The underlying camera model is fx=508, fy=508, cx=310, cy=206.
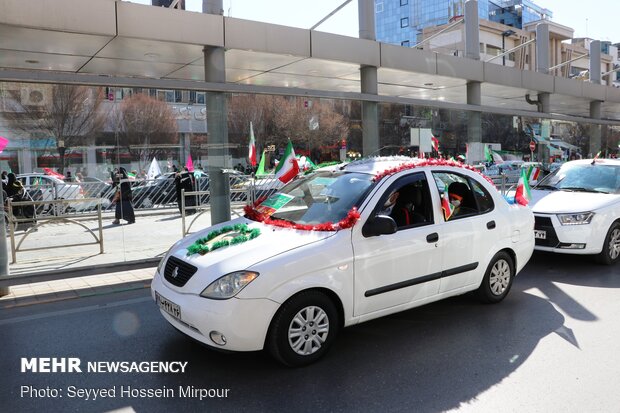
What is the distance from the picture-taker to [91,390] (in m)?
3.83

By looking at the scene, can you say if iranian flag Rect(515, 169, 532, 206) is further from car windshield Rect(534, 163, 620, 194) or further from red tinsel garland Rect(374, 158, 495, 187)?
car windshield Rect(534, 163, 620, 194)

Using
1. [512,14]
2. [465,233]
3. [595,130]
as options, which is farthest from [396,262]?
[512,14]

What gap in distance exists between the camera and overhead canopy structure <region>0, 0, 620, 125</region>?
7.27 meters

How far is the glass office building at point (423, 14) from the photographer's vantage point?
82.1 meters

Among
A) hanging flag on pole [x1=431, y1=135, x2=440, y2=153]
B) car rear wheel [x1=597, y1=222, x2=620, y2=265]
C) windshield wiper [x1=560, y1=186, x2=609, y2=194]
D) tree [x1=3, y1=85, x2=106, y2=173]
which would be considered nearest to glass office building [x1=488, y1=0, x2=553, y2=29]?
hanging flag on pole [x1=431, y1=135, x2=440, y2=153]

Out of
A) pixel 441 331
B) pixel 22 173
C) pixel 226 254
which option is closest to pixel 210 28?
pixel 22 173

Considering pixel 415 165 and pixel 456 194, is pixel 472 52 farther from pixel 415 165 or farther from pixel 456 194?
pixel 415 165

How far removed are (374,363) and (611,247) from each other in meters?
5.44

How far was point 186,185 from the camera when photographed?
1007 cm

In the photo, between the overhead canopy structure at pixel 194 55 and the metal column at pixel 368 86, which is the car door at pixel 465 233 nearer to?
the overhead canopy structure at pixel 194 55

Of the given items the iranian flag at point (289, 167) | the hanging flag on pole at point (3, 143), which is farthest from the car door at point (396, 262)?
the hanging flag on pole at point (3, 143)

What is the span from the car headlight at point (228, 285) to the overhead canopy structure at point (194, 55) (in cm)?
493

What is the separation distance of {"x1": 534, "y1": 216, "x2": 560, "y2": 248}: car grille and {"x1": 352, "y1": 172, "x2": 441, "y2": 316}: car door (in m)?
3.32

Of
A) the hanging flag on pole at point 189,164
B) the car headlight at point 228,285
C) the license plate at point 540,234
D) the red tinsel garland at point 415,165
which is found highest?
the hanging flag on pole at point 189,164
